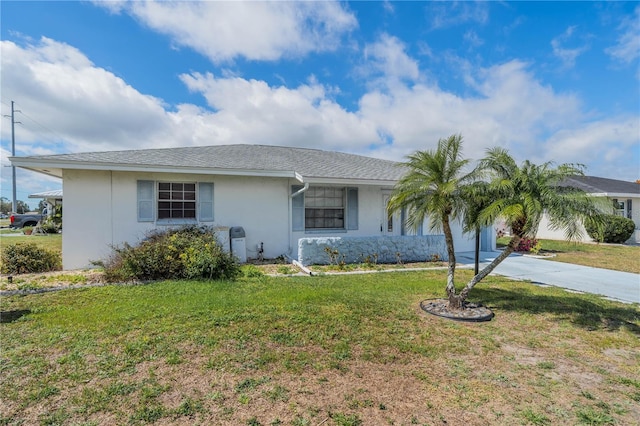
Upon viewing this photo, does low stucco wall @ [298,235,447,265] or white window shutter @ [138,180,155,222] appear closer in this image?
white window shutter @ [138,180,155,222]

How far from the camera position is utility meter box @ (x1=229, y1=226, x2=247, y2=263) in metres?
10.1

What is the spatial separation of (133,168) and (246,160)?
12.4 ft

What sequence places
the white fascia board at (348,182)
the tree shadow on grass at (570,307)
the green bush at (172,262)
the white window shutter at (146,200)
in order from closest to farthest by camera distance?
1. the tree shadow on grass at (570,307)
2. the green bush at (172,262)
3. the white window shutter at (146,200)
4. the white fascia board at (348,182)

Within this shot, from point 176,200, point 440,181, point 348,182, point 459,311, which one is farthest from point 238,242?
point 459,311

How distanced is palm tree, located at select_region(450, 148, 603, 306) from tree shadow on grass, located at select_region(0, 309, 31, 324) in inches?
305

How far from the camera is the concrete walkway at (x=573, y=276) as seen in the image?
23.5ft

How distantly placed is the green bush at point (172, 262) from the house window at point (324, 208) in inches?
166

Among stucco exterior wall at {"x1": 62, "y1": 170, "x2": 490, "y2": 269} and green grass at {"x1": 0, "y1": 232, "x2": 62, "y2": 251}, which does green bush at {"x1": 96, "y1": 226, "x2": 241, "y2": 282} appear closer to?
stucco exterior wall at {"x1": 62, "y1": 170, "x2": 490, "y2": 269}

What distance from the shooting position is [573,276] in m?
8.77

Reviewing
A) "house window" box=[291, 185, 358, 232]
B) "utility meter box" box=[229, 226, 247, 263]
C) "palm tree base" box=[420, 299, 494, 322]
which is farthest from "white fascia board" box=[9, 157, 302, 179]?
"palm tree base" box=[420, 299, 494, 322]

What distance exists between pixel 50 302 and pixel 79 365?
11.0ft

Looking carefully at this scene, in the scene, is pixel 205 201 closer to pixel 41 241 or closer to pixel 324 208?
pixel 324 208

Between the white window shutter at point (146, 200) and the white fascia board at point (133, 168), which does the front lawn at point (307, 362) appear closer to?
the white window shutter at point (146, 200)

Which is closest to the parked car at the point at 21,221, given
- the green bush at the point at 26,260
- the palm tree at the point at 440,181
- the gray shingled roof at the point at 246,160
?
the green bush at the point at 26,260
